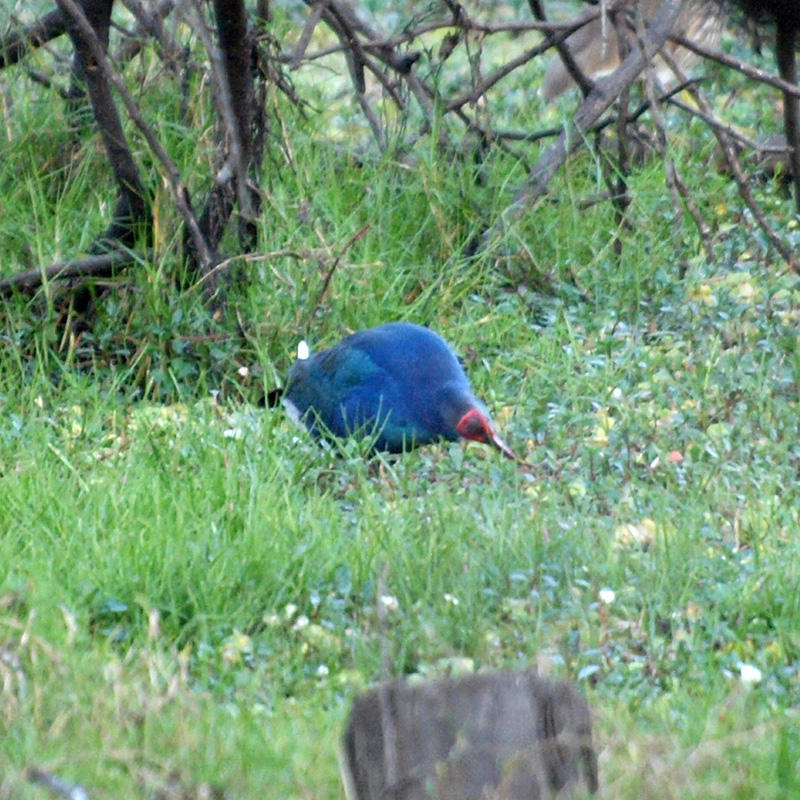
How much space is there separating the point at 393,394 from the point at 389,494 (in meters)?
0.49

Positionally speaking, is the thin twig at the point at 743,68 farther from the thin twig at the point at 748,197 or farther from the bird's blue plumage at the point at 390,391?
the bird's blue plumage at the point at 390,391

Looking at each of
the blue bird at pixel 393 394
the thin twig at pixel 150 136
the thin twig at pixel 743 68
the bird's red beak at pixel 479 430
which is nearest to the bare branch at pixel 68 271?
the thin twig at pixel 150 136

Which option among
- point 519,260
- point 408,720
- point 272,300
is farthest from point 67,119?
point 408,720

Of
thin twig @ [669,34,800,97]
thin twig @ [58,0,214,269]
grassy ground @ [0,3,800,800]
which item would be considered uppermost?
thin twig @ [669,34,800,97]

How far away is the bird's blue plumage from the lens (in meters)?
4.61

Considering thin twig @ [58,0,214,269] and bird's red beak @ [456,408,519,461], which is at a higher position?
thin twig @ [58,0,214,269]

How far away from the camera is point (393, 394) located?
4.66 meters

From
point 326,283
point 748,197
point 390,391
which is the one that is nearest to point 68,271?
point 326,283

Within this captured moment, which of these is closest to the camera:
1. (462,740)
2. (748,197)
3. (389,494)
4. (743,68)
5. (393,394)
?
(462,740)

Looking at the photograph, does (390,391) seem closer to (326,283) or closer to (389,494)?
(389,494)

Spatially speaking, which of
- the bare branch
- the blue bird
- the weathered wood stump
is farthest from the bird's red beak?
the weathered wood stump

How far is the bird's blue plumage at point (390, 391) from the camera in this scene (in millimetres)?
4605

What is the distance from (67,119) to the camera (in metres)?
6.15

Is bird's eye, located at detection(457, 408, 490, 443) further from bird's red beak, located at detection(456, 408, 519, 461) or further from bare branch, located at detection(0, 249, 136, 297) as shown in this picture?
bare branch, located at detection(0, 249, 136, 297)
